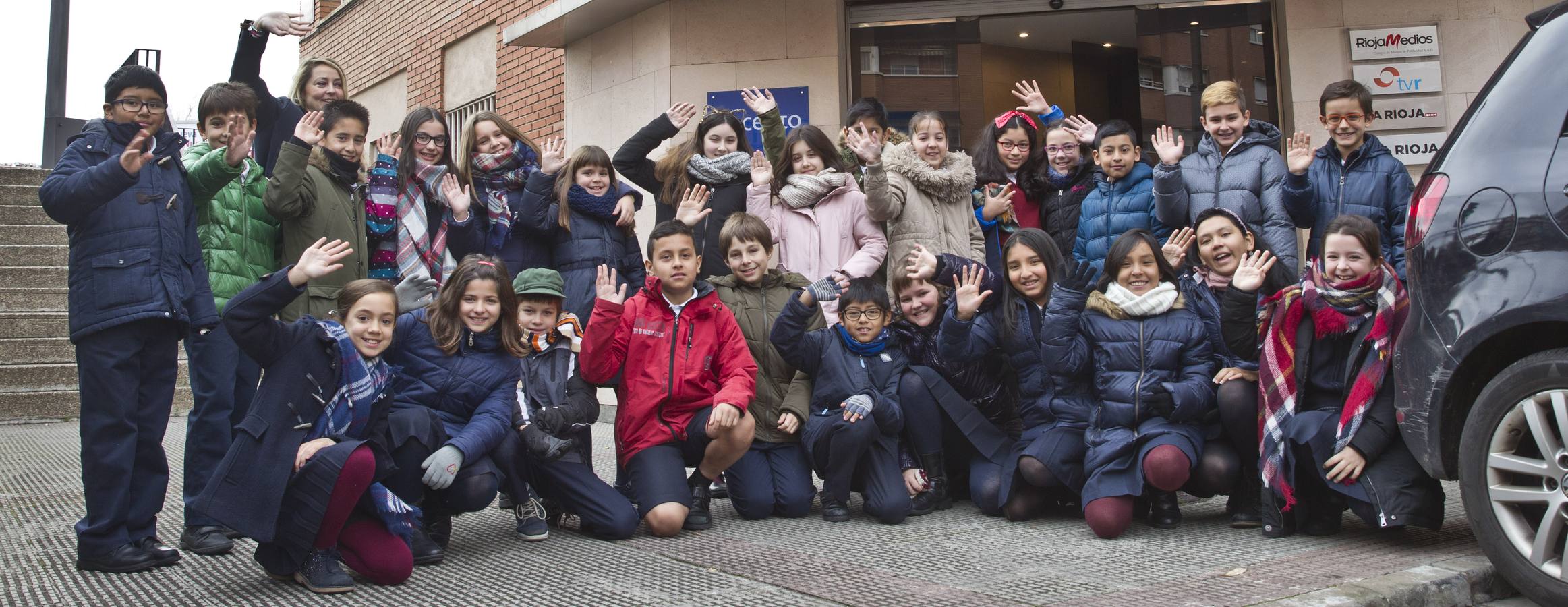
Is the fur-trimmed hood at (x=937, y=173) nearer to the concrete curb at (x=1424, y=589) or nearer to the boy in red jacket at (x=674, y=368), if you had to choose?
the boy in red jacket at (x=674, y=368)

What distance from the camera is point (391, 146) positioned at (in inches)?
212

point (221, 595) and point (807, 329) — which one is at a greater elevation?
point (807, 329)

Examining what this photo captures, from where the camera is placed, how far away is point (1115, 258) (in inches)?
180

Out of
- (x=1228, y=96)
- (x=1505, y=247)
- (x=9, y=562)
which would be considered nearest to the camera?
(x=1505, y=247)

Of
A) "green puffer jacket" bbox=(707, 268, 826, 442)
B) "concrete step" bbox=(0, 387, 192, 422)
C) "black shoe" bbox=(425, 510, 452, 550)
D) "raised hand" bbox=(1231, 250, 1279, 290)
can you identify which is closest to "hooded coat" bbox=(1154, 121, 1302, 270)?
"raised hand" bbox=(1231, 250, 1279, 290)

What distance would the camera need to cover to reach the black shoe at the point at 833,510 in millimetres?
4734

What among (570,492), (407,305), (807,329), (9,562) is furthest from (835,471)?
(9,562)

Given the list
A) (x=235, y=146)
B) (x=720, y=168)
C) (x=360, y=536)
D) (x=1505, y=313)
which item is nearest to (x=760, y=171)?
(x=720, y=168)

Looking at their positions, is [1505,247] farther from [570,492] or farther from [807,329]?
[570,492]

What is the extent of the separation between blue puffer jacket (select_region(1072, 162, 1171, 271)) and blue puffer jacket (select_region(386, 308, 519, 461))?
9.34 feet

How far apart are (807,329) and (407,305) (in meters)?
1.69

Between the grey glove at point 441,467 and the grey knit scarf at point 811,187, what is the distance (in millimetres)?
2460

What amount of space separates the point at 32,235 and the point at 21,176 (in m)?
1.17

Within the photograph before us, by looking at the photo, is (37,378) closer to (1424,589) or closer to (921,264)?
(921,264)
